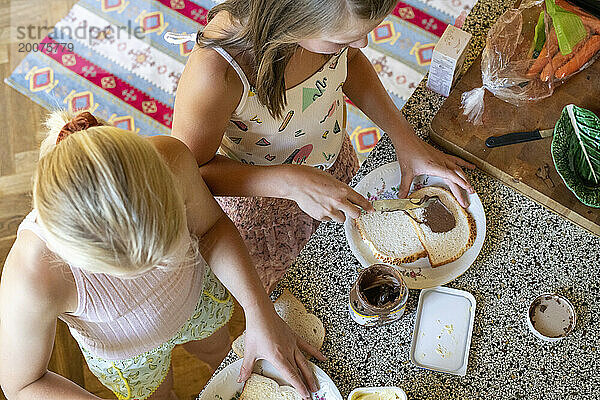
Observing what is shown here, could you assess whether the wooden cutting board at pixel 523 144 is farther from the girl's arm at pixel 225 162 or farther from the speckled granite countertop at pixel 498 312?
the girl's arm at pixel 225 162

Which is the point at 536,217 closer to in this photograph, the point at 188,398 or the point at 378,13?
the point at 378,13

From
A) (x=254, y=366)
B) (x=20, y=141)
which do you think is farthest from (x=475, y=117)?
(x=20, y=141)

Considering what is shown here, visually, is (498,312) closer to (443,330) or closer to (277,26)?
(443,330)

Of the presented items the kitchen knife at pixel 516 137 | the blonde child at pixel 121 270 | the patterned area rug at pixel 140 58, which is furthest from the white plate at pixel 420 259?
the patterned area rug at pixel 140 58

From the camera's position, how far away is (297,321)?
115 cm

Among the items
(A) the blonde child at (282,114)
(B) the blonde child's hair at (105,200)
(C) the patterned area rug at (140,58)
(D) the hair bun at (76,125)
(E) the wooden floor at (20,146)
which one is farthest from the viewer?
(C) the patterned area rug at (140,58)

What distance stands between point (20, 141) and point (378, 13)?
1.81 metres

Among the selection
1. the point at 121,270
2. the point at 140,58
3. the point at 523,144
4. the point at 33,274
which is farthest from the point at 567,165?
the point at 140,58

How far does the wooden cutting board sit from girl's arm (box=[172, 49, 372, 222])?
27cm

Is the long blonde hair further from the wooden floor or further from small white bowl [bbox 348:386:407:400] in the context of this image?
the wooden floor

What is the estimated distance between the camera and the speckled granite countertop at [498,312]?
108cm

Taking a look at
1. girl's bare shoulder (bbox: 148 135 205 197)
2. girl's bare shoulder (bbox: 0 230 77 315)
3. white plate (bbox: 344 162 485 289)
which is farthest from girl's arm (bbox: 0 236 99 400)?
white plate (bbox: 344 162 485 289)

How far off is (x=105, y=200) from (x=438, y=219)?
0.70 meters

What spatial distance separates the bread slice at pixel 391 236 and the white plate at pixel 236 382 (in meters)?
0.27
